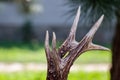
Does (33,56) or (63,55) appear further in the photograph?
(33,56)

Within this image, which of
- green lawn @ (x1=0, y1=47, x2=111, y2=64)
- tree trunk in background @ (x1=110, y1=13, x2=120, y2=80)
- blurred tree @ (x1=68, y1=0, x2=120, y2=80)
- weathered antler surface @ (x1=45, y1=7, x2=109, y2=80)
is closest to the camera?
weathered antler surface @ (x1=45, y1=7, x2=109, y2=80)

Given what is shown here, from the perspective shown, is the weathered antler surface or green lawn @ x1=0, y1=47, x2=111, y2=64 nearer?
the weathered antler surface

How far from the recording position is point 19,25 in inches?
806

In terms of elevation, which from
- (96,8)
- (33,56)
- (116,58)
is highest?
(33,56)

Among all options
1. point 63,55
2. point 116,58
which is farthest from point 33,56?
point 63,55

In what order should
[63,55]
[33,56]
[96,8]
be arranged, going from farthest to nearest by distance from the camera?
[33,56] < [96,8] < [63,55]

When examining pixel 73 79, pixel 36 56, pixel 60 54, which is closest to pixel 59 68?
pixel 60 54

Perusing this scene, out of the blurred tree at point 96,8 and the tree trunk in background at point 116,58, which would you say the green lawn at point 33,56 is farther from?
the blurred tree at point 96,8

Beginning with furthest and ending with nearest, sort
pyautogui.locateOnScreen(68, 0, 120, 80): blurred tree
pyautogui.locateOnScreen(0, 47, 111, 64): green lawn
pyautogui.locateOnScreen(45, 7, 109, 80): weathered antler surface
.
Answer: pyautogui.locateOnScreen(0, 47, 111, 64): green lawn
pyautogui.locateOnScreen(68, 0, 120, 80): blurred tree
pyautogui.locateOnScreen(45, 7, 109, 80): weathered antler surface

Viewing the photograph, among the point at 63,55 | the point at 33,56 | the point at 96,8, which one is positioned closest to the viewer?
the point at 63,55

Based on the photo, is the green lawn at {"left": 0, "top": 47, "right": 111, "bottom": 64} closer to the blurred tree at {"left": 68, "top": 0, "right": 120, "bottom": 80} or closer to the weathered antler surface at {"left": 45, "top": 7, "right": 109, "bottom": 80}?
the blurred tree at {"left": 68, "top": 0, "right": 120, "bottom": 80}

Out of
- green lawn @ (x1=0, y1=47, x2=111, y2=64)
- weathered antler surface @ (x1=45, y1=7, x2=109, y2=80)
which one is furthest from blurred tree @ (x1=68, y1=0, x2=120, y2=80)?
green lawn @ (x1=0, y1=47, x2=111, y2=64)

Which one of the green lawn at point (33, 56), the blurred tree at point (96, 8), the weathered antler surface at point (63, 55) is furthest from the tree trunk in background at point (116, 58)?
the green lawn at point (33, 56)

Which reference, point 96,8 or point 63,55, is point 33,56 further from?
point 63,55
